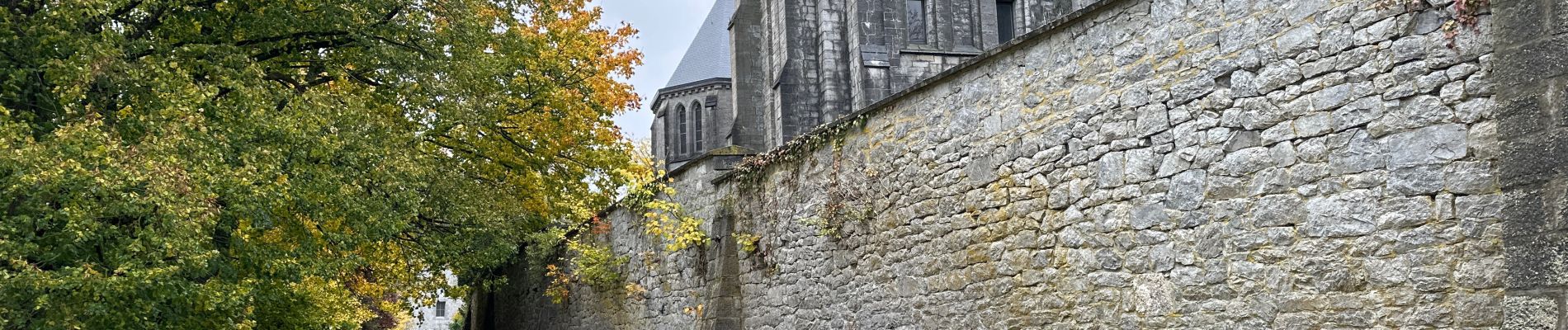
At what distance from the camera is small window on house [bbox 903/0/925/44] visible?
22422 mm

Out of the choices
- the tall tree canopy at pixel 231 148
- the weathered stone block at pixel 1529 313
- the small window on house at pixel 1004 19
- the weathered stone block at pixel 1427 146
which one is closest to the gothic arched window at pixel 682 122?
the small window on house at pixel 1004 19

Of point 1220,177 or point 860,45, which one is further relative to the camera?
point 860,45

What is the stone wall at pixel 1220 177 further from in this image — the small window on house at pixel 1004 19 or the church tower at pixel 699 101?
the church tower at pixel 699 101

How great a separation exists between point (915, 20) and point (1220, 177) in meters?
16.5

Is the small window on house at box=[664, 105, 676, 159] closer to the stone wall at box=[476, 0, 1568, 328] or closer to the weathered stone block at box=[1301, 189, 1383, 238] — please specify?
the stone wall at box=[476, 0, 1568, 328]

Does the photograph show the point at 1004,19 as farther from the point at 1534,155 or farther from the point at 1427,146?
the point at 1534,155

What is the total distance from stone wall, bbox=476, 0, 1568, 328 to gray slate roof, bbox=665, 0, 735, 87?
1317 inches

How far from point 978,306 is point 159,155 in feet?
17.2

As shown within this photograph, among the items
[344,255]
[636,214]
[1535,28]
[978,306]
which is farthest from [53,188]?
[1535,28]

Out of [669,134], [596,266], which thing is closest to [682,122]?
[669,134]

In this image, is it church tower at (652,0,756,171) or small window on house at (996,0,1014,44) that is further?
church tower at (652,0,756,171)

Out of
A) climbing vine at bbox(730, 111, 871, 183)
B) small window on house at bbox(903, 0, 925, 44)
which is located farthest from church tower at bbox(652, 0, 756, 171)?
climbing vine at bbox(730, 111, 871, 183)

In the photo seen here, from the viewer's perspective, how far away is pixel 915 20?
2258 cm

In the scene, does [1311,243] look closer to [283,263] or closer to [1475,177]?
[1475,177]
